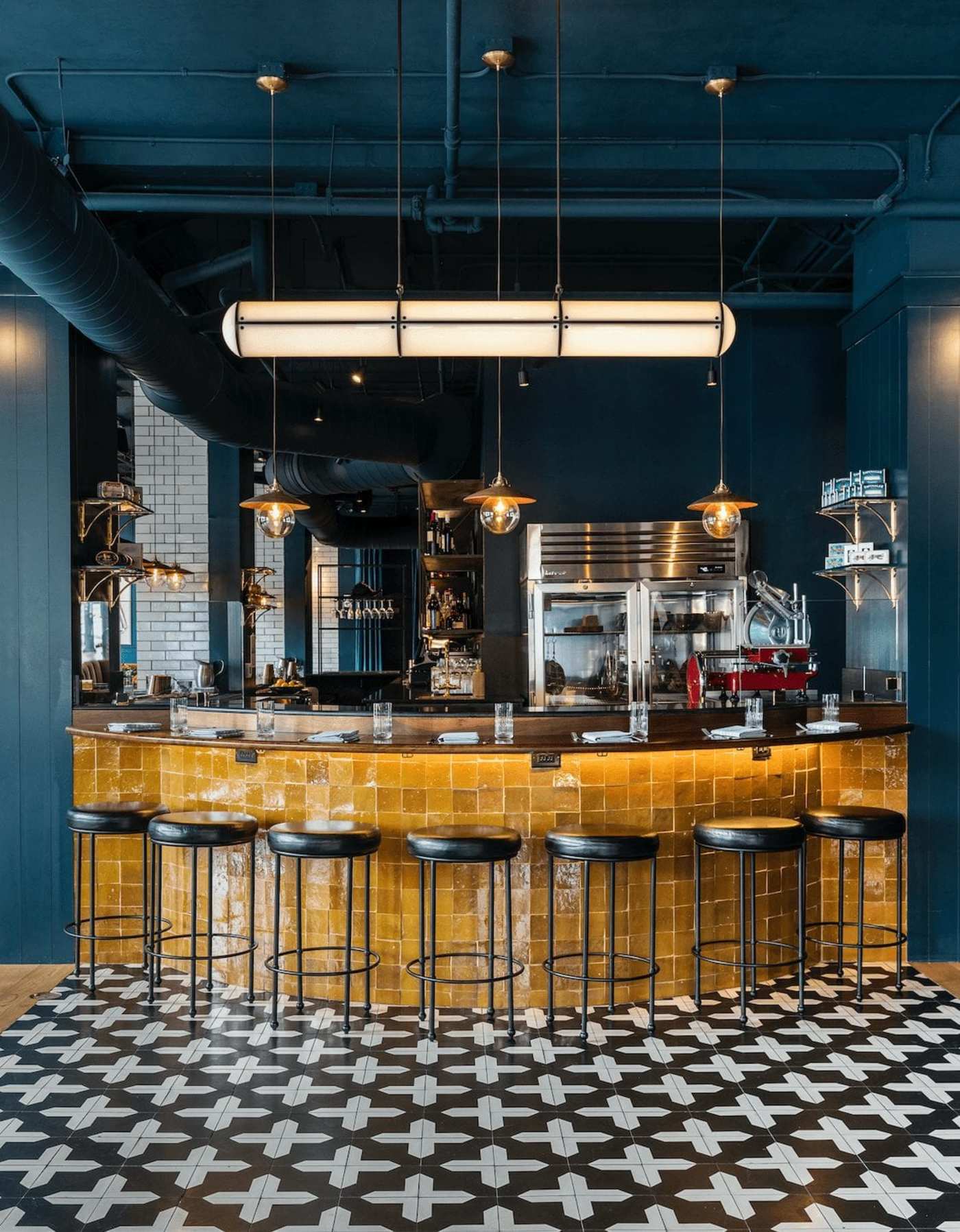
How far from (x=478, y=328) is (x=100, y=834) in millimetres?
2942

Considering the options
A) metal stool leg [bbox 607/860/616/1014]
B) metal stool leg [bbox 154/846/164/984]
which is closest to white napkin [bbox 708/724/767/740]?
metal stool leg [bbox 607/860/616/1014]

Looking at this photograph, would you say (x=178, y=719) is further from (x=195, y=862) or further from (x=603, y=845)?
(x=603, y=845)

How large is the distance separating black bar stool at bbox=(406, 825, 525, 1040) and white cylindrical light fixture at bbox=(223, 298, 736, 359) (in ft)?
6.30

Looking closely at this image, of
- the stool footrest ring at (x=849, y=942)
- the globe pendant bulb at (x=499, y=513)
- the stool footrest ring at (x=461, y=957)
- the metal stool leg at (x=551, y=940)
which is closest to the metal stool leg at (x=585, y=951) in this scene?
the metal stool leg at (x=551, y=940)

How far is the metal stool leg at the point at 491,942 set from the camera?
4336 millimetres

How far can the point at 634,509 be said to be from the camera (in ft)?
24.6

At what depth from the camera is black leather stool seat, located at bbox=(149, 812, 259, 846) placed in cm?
455

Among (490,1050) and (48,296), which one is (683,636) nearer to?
(490,1050)

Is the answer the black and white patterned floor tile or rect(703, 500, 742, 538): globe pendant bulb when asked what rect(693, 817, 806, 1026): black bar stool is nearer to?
the black and white patterned floor tile

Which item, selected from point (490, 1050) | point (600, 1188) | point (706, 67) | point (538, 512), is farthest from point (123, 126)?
point (600, 1188)

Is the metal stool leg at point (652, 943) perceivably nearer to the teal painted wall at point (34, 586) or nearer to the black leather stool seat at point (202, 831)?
the black leather stool seat at point (202, 831)

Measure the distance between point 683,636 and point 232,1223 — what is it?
494cm

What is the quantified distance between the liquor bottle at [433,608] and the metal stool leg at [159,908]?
156 inches

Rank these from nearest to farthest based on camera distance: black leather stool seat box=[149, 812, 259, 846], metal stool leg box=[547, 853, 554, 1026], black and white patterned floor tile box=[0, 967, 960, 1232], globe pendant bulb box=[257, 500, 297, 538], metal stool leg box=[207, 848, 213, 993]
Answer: black and white patterned floor tile box=[0, 967, 960, 1232]
metal stool leg box=[547, 853, 554, 1026]
black leather stool seat box=[149, 812, 259, 846]
metal stool leg box=[207, 848, 213, 993]
globe pendant bulb box=[257, 500, 297, 538]
